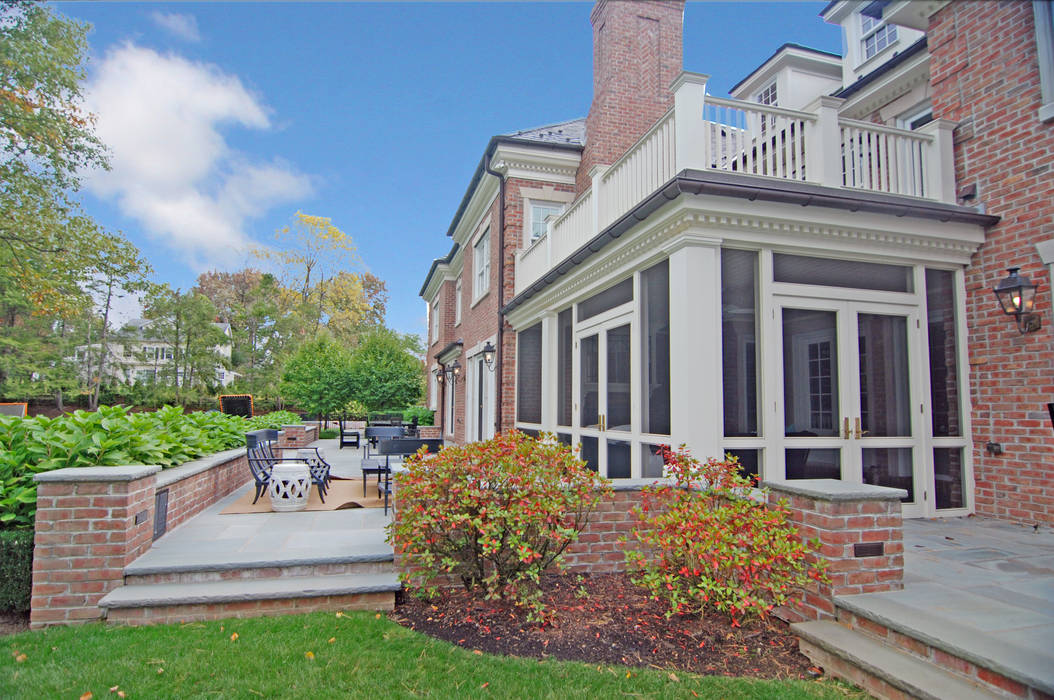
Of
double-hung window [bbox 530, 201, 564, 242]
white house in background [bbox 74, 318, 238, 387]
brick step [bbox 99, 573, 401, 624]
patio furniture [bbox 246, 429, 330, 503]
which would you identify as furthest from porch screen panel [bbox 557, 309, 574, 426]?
white house in background [bbox 74, 318, 238, 387]

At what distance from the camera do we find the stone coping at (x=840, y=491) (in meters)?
3.38

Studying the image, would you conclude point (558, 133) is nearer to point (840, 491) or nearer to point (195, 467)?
point (195, 467)

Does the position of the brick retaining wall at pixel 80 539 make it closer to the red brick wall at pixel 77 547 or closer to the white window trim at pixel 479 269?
the red brick wall at pixel 77 547

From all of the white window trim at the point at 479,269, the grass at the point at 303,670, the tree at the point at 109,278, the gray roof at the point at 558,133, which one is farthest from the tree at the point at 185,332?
the grass at the point at 303,670

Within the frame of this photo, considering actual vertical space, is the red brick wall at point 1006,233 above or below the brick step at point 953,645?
above

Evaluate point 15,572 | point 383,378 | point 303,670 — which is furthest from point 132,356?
point 303,670

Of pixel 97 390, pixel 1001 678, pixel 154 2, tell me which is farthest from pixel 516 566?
pixel 97 390

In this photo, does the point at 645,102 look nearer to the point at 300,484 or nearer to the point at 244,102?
the point at 300,484

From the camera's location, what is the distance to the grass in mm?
2879

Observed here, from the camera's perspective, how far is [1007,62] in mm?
5836

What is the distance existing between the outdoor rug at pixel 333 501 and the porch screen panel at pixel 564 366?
291 cm

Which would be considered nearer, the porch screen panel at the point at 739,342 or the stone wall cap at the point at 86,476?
the stone wall cap at the point at 86,476

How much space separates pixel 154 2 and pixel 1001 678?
13565 millimetres

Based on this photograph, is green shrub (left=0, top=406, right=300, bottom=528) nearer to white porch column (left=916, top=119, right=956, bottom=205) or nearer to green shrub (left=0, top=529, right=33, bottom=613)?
green shrub (left=0, top=529, right=33, bottom=613)
